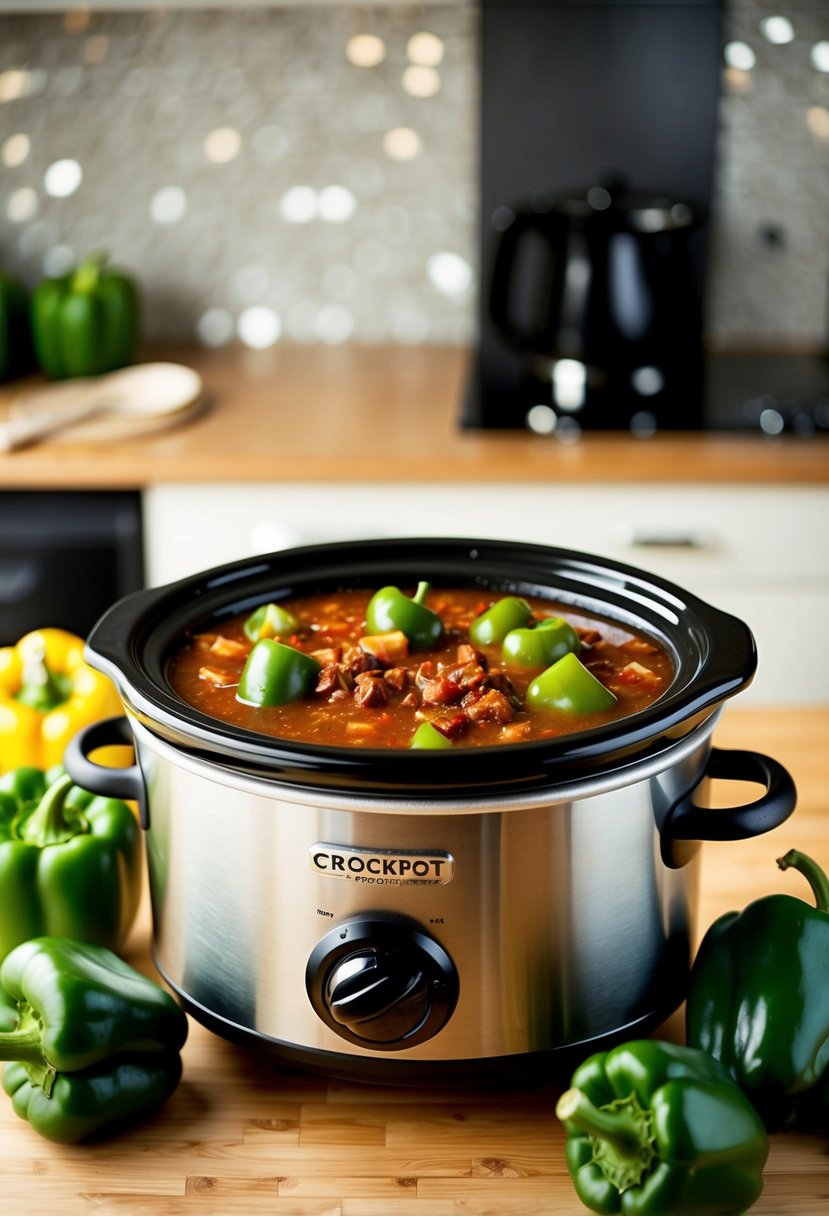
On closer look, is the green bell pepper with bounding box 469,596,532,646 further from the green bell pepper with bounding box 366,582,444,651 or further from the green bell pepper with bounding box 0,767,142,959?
the green bell pepper with bounding box 0,767,142,959

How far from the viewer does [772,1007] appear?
89 cm

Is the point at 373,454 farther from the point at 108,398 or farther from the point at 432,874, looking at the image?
the point at 432,874

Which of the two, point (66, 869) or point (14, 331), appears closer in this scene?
point (66, 869)

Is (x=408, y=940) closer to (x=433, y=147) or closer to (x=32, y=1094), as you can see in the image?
(x=32, y=1094)

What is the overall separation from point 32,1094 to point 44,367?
2165 millimetres

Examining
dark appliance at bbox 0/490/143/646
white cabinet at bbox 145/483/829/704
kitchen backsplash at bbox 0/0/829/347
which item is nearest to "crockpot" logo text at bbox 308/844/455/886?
white cabinet at bbox 145/483/829/704

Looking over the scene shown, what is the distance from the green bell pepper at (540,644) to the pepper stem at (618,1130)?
36 centimetres

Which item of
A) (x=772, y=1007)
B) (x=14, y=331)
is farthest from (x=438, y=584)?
(x=14, y=331)

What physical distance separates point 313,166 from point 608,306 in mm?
919

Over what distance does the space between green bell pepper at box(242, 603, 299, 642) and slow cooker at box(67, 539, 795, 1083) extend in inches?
5.6

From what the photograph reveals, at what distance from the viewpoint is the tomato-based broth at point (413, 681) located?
978 mm

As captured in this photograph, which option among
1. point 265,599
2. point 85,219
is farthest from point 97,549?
point 265,599

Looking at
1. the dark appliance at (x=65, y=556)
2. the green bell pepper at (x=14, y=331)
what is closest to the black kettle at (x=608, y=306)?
the dark appliance at (x=65, y=556)

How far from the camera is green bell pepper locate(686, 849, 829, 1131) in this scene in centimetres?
88
